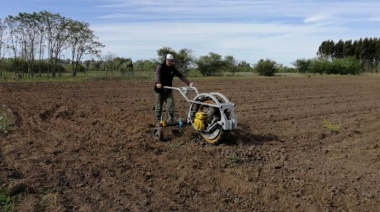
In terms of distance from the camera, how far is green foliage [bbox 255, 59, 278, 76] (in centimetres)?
4247

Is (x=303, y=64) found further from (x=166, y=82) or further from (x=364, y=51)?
(x=166, y=82)

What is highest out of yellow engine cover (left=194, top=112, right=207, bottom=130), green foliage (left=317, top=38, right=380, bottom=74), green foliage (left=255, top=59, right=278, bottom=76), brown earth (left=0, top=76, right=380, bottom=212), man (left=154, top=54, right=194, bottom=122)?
green foliage (left=317, top=38, right=380, bottom=74)

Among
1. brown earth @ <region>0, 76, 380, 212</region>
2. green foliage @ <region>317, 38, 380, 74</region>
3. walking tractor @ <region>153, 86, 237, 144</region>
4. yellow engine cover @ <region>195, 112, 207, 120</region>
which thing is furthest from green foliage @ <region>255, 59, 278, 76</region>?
yellow engine cover @ <region>195, 112, 207, 120</region>

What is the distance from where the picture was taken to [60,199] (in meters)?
5.02

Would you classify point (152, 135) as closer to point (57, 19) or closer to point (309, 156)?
point (309, 156)

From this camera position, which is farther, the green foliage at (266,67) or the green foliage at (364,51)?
the green foliage at (364,51)

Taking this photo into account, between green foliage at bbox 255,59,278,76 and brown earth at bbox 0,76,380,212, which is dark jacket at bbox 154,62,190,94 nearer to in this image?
brown earth at bbox 0,76,380,212

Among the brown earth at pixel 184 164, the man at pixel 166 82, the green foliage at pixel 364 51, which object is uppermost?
the green foliage at pixel 364 51

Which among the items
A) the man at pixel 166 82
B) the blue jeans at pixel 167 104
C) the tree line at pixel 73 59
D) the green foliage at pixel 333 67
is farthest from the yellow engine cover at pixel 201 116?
the green foliage at pixel 333 67

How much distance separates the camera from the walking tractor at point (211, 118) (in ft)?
24.8

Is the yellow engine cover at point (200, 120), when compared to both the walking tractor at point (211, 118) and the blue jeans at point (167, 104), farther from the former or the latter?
the blue jeans at point (167, 104)

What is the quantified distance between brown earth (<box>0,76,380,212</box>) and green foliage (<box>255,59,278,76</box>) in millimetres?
31445

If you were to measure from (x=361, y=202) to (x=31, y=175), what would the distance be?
4524mm

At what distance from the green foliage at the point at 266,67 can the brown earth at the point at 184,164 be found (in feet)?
103
